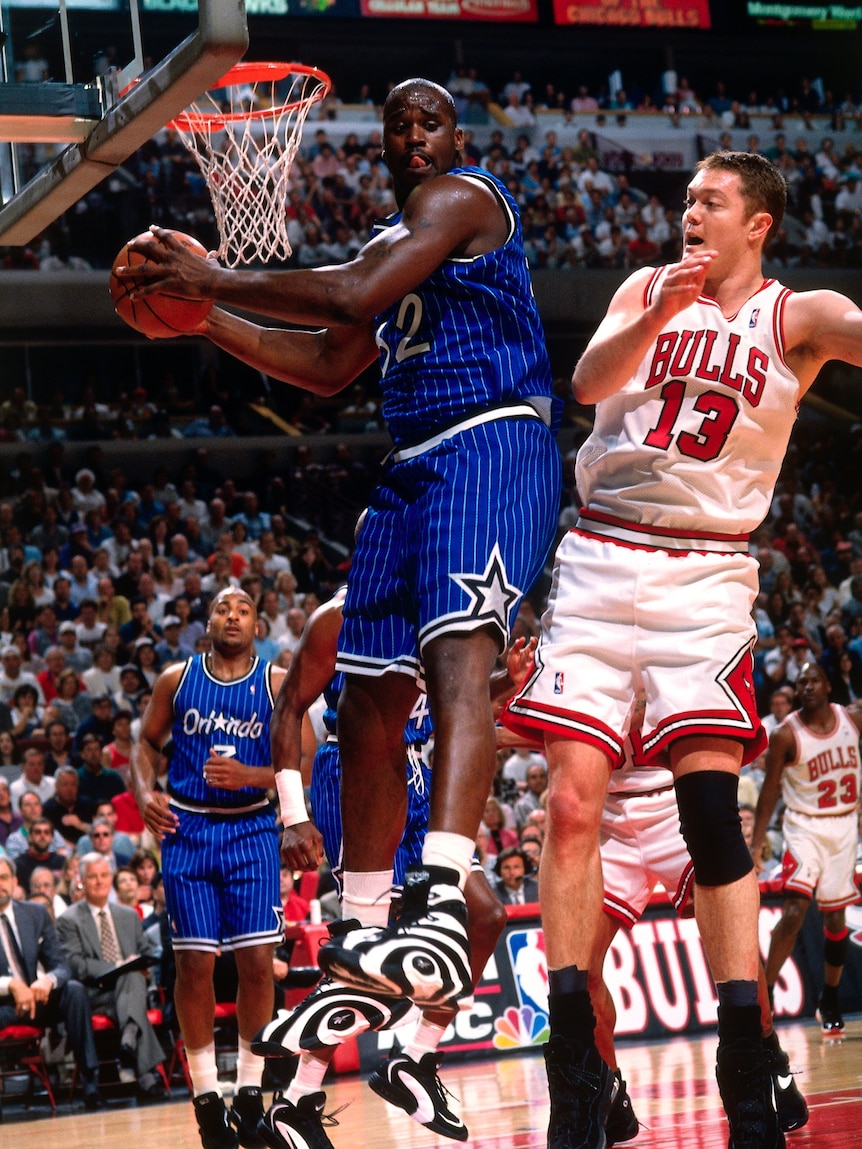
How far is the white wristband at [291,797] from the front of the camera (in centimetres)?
527

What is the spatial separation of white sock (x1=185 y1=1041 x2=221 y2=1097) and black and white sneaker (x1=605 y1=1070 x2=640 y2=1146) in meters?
2.41

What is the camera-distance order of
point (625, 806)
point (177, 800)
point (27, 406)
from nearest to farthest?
point (625, 806) < point (177, 800) < point (27, 406)

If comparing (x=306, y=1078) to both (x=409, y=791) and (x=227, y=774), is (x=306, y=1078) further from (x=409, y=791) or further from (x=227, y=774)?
(x=227, y=774)

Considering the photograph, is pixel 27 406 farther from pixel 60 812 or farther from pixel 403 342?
pixel 403 342

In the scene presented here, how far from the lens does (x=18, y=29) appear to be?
6.56 m

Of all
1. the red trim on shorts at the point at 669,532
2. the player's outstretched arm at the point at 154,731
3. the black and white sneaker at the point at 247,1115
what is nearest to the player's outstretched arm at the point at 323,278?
the red trim on shorts at the point at 669,532

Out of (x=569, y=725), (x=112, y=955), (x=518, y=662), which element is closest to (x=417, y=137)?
(x=569, y=725)

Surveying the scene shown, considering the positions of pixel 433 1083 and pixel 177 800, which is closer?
pixel 433 1083

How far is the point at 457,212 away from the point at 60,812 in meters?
9.01

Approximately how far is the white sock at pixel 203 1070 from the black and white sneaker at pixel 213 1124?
8cm

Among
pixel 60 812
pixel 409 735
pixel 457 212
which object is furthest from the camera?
pixel 60 812

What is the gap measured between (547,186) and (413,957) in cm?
2220

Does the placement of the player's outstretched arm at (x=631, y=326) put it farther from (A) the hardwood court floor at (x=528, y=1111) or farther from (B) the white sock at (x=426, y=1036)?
(A) the hardwood court floor at (x=528, y=1111)

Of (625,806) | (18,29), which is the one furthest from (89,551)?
(625,806)
